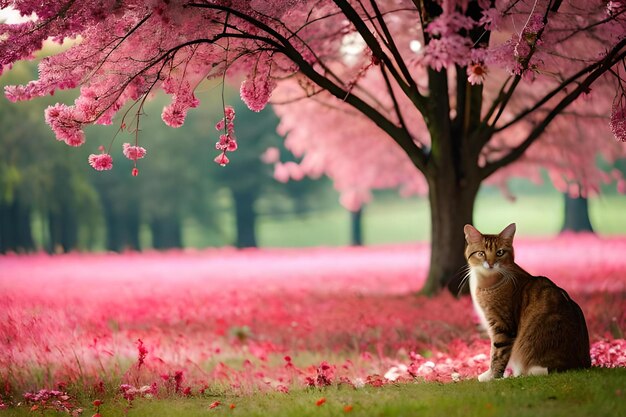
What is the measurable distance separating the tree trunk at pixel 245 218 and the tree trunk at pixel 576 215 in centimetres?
1487

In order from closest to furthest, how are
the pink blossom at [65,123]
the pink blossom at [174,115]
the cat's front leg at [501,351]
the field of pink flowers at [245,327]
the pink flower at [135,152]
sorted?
the cat's front leg at [501,351], the pink blossom at [65,123], the pink flower at [135,152], the field of pink flowers at [245,327], the pink blossom at [174,115]

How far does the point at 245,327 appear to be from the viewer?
12117 mm

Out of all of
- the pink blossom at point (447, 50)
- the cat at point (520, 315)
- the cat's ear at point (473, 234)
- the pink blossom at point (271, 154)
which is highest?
the pink blossom at point (271, 154)

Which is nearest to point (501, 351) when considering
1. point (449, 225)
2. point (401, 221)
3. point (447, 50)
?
point (447, 50)

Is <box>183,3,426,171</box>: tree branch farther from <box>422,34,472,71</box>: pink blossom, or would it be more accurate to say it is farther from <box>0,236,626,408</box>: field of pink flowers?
<box>0,236,626,408</box>: field of pink flowers

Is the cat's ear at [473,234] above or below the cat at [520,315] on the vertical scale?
above

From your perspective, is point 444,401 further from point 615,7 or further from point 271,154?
point 271,154

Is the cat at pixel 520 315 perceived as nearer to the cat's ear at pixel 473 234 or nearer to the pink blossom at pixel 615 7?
the cat's ear at pixel 473 234

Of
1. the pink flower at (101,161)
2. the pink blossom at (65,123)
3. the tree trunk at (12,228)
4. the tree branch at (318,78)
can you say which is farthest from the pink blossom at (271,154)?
the pink flower at (101,161)

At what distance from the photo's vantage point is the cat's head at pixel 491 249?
23.2 ft

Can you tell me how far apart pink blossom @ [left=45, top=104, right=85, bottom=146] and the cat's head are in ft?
14.7

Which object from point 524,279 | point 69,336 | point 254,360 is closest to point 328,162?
point 254,360

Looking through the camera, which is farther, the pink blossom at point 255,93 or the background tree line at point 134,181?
the background tree line at point 134,181

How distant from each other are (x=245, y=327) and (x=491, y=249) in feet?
19.6
